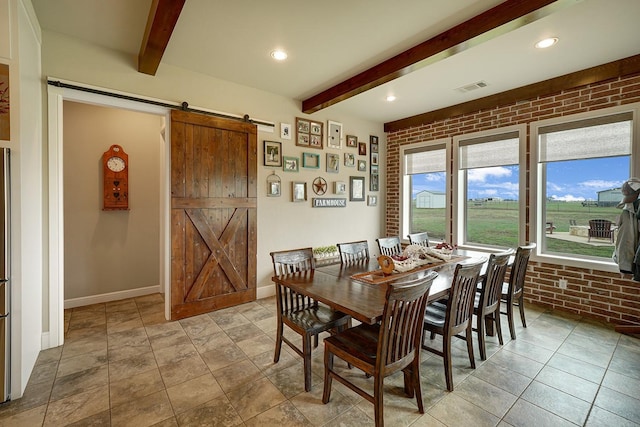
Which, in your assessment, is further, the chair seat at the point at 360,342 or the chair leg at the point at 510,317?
the chair leg at the point at 510,317

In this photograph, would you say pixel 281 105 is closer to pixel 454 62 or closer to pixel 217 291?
pixel 454 62

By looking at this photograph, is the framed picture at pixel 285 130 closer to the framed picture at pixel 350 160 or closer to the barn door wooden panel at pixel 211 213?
the barn door wooden panel at pixel 211 213

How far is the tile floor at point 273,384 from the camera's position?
1.80 metres

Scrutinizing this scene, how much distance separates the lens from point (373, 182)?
532cm

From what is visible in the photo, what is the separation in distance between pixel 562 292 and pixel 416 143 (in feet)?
9.83

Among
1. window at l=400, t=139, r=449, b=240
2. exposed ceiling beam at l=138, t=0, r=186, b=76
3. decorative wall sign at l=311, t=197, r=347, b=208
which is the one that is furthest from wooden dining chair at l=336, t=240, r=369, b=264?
exposed ceiling beam at l=138, t=0, r=186, b=76

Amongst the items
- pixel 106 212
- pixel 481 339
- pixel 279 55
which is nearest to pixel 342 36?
pixel 279 55

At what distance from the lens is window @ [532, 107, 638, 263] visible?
3.19 meters

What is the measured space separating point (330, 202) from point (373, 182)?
115 centimetres

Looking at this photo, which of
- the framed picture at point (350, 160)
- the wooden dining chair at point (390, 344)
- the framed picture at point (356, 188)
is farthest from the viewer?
the framed picture at point (356, 188)

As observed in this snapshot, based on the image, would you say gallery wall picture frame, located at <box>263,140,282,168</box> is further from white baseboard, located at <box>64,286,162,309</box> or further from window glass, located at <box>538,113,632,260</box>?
Result: window glass, located at <box>538,113,632,260</box>

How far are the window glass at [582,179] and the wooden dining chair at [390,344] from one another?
10.0 feet

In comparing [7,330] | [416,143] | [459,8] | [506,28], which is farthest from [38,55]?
[416,143]

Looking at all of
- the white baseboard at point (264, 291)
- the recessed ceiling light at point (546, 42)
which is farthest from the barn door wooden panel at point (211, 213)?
the recessed ceiling light at point (546, 42)
